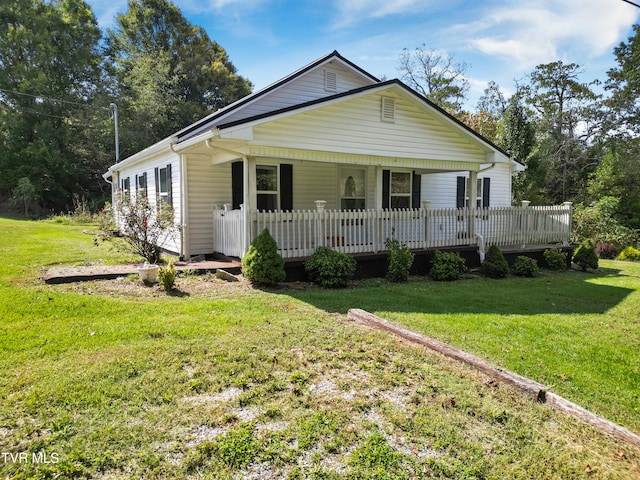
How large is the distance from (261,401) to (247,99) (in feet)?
30.7

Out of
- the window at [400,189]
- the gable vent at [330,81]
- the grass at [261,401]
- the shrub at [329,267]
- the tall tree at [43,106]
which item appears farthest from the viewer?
the tall tree at [43,106]

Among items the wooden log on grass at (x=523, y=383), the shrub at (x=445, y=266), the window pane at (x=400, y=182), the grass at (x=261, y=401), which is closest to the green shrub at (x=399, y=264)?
the shrub at (x=445, y=266)

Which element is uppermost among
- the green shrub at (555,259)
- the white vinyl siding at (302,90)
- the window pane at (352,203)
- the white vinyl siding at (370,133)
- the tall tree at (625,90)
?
the tall tree at (625,90)

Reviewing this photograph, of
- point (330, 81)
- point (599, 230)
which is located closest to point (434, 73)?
point (599, 230)

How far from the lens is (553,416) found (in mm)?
3102

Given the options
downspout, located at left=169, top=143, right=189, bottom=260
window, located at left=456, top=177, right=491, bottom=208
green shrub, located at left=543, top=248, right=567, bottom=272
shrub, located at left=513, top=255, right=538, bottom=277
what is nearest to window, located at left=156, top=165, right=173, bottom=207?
downspout, located at left=169, top=143, right=189, bottom=260

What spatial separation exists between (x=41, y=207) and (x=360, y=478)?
34348 millimetres

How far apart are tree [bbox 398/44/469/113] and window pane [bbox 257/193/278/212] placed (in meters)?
25.4

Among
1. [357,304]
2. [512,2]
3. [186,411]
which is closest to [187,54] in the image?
[512,2]

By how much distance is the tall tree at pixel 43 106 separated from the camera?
28.7 metres

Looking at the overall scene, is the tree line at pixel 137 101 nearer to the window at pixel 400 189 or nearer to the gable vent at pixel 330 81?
the window at pixel 400 189

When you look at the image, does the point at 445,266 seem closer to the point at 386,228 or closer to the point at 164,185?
the point at 386,228

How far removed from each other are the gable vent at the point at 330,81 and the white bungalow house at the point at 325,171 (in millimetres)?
31

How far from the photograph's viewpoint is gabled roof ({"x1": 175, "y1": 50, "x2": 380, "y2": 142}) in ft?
33.4
